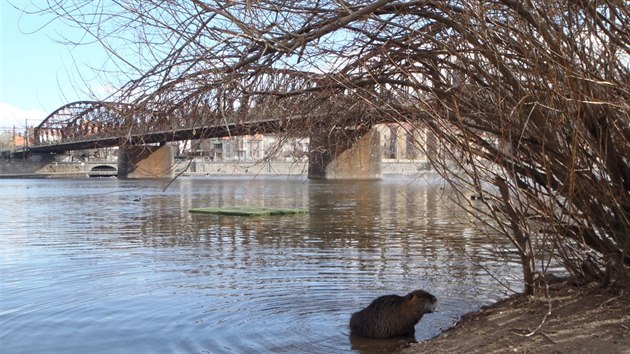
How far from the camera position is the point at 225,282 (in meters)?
13.4

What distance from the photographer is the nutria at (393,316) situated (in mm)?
A: 9344

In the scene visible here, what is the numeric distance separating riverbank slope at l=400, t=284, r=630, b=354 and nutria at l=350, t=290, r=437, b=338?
59cm

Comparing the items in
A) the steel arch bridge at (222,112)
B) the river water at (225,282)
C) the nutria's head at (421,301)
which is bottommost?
the river water at (225,282)

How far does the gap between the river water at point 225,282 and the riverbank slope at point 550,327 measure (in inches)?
43.7

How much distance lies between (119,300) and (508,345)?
737cm

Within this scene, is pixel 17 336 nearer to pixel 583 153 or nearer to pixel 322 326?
pixel 322 326

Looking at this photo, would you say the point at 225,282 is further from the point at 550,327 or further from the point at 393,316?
the point at 550,327

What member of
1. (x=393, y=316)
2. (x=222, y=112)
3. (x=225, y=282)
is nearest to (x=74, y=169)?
(x=225, y=282)

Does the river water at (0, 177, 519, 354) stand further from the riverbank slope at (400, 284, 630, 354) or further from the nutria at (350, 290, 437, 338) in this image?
the riverbank slope at (400, 284, 630, 354)

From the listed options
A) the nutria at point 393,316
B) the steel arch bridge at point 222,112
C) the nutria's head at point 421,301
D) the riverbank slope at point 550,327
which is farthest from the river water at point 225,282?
the steel arch bridge at point 222,112

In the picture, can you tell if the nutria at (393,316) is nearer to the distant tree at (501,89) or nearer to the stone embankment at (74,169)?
the distant tree at (501,89)

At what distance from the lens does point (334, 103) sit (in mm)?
10398

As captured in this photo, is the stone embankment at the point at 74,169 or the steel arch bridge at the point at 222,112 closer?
the steel arch bridge at the point at 222,112

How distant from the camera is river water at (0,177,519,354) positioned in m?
9.53
